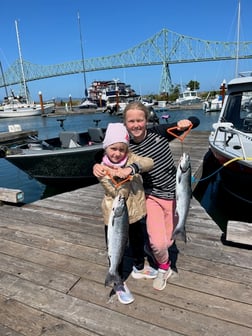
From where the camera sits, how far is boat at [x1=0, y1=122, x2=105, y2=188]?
22.1 ft

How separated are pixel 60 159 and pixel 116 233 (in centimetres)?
524

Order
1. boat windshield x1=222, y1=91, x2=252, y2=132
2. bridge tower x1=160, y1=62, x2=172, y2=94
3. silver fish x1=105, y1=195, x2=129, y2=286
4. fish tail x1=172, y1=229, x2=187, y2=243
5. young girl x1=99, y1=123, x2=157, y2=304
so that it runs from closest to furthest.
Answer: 1. silver fish x1=105, y1=195, x2=129, y2=286
2. young girl x1=99, y1=123, x2=157, y2=304
3. fish tail x1=172, y1=229, x2=187, y2=243
4. boat windshield x1=222, y1=91, x2=252, y2=132
5. bridge tower x1=160, y1=62, x2=172, y2=94

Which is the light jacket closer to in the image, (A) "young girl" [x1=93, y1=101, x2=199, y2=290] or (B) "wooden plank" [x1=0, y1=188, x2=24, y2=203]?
(A) "young girl" [x1=93, y1=101, x2=199, y2=290]

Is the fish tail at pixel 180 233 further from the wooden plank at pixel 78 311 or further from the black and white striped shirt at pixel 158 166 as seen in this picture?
the wooden plank at pixel 78 311

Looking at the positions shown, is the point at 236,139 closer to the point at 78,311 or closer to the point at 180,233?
the point at 180,233

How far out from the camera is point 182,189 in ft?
6.96

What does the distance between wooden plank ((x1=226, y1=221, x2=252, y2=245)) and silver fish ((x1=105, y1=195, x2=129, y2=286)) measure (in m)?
1.43

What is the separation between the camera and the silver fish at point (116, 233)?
1.84 metres

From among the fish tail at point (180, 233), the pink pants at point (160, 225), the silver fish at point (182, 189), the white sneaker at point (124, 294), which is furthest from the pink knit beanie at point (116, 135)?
the white sneaker at point (124, 294)

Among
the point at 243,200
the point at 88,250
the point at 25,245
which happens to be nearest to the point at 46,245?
the point at 25,245

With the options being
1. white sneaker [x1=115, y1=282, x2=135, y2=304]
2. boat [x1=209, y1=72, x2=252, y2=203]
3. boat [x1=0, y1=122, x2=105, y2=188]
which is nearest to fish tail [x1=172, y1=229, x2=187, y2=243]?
white sneaker [x1=115, y1=282, x2=135, y2=304]

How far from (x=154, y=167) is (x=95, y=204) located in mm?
2327

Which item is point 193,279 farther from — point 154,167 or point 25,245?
point 25,245

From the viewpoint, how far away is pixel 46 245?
3100 millimetres
